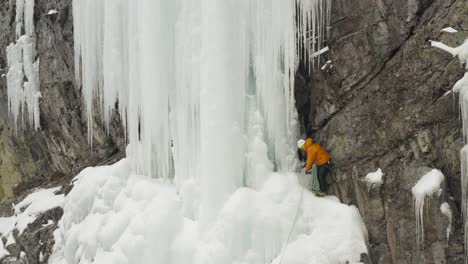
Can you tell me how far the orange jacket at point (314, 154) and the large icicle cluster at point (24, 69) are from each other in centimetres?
721

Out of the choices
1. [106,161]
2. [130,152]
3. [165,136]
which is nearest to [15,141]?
[106,161]

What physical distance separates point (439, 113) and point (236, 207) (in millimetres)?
2907

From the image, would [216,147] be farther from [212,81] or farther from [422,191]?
[422,191]

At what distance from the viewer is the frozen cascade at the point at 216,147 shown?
7.38 m

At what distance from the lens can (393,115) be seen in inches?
274

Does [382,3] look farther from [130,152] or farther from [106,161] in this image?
[106,161]

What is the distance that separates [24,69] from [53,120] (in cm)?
146

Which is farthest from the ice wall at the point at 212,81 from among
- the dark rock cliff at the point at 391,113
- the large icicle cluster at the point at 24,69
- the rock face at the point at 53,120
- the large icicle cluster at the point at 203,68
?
the large icicle cluster at the point at 24,69

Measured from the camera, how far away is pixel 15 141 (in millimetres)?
13180

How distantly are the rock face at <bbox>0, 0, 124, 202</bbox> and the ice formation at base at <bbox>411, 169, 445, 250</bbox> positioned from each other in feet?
19.6

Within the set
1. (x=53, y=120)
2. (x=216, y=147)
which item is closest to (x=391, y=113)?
(x=216, y=147)

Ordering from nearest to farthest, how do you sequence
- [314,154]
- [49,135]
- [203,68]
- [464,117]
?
[464,117]
[314,154]
[203,68]
[49,135]

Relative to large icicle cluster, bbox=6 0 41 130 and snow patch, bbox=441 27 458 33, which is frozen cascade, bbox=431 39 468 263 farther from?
large icicle cluster, bbox=6 0 41 130

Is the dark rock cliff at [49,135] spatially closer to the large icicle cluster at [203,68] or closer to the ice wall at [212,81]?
the large icicle cluster at [203,68]
